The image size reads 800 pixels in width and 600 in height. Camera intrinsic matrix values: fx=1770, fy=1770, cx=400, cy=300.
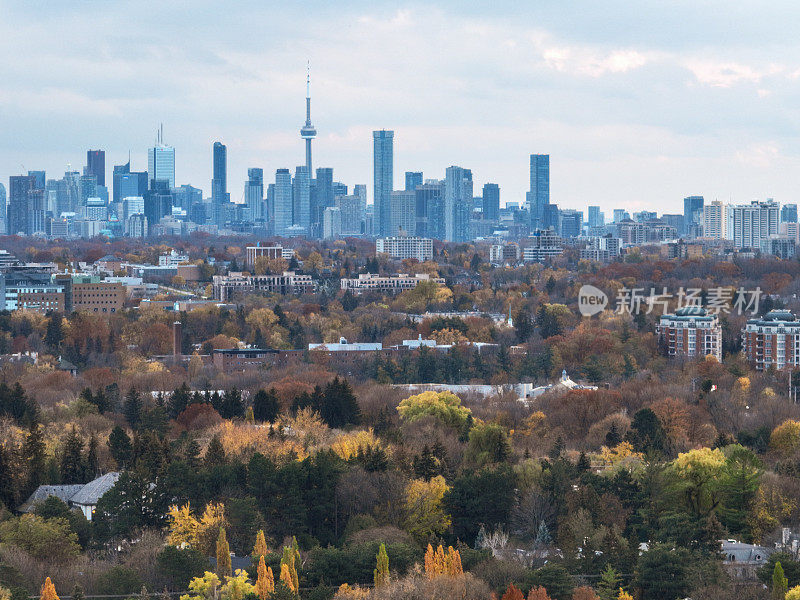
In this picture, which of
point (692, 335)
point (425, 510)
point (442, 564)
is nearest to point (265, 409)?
point (425, 510)

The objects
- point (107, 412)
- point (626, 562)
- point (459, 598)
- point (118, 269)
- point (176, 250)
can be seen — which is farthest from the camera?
point (176, 250)

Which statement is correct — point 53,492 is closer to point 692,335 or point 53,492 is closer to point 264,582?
point 264,582

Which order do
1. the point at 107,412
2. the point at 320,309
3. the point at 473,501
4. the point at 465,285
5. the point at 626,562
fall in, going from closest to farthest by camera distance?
the point at 626,562 < the point at 473,501 < the point at 107,412 < the point at 320,309 < the point at 465,285

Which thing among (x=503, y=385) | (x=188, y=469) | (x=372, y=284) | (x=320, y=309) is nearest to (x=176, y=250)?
(x=372, y=284)

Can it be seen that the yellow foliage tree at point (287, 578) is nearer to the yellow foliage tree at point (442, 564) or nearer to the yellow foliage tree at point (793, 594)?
the yellow foliage tree at point (442, 564)

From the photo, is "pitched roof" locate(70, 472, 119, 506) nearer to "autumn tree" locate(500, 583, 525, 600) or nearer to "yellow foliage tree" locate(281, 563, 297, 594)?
"yellow foliage tree" locate(281, 563, 297, 594)

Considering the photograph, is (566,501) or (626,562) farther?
(566,501)

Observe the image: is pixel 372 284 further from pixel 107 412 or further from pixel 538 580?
pixel 538 580
